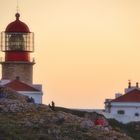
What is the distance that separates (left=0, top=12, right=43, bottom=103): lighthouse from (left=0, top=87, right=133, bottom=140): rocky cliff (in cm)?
3539

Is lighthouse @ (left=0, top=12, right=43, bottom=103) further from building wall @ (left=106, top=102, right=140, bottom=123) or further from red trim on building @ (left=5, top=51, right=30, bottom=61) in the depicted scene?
building wall @ (left=106, top=102, right=140, bottom=123)

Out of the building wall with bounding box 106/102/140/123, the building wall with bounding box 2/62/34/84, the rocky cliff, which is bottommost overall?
the rocky cliff

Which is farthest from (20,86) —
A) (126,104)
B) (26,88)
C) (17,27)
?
(17,27)

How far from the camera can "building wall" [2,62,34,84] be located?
3648 inches

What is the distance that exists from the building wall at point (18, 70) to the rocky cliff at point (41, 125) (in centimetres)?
3735

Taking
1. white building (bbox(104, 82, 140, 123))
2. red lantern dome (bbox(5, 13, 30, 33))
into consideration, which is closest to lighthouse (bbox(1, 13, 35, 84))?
red lantern dome (bbox(5, 13, 30, 33))

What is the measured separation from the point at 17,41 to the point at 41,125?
42776 millimetres

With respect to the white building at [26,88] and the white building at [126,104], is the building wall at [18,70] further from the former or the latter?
the white building at [126,104]

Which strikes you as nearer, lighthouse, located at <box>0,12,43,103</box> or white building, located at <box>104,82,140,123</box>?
white building, located at <box>104,82,140,123</box>

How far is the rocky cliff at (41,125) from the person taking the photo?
165 ft

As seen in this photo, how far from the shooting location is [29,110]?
53.8 metres

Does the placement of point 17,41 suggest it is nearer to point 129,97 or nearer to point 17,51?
point 17,51

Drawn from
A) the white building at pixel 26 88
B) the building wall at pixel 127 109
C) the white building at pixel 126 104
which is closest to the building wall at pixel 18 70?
the white building at pixel 26 88

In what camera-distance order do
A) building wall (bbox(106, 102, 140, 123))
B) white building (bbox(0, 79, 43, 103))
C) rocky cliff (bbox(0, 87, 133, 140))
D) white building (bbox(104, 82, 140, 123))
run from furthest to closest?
white building (bbox(0, 79, 43, 103)), white building (bbox(104, 82, 140, 123)), building wall (bbox(106, 102, 140, 123)), rocky cliff (bbox(0, 87, 133, 140))
